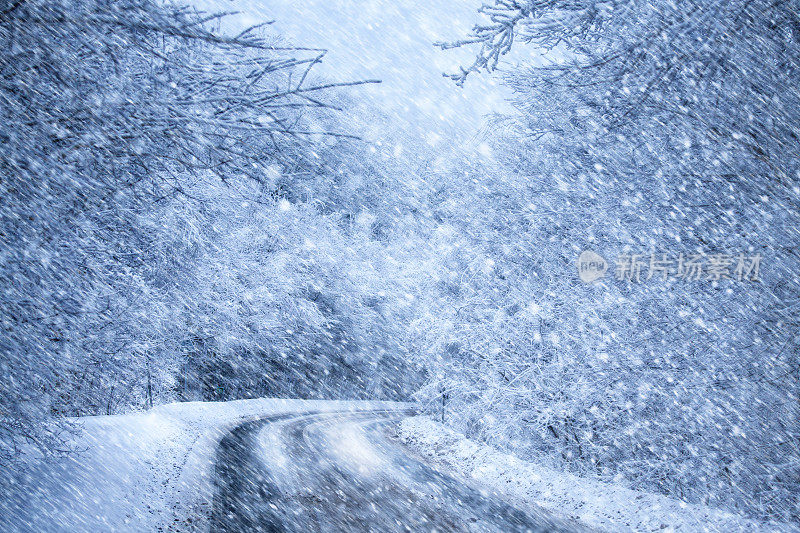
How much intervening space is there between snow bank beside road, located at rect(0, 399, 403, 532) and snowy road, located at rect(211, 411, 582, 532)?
46 centimetres

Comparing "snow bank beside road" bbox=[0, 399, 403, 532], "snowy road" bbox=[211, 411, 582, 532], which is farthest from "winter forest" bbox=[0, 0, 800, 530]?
"snowy road" bbox=[211, 411, 582, 532]

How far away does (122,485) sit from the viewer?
802 centimetres

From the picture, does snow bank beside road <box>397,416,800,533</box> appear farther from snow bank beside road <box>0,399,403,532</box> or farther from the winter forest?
snow bank beside road <box>0,399,403,532</box>

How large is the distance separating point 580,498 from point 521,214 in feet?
19.7

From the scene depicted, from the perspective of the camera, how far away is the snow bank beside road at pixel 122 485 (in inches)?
238

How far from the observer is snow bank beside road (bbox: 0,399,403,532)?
6.04 m

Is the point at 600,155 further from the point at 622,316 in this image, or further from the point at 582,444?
the point at 582,444

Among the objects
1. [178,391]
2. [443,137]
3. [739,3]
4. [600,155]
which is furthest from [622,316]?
[443,137]

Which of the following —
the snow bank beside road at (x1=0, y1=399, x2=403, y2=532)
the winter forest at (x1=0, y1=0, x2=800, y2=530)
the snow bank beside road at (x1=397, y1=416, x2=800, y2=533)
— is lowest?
the snow bank beside road at (x1=0, y1=399, x2=403, y2=532)

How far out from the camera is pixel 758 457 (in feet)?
25.7

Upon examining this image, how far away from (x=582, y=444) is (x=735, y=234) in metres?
6.18

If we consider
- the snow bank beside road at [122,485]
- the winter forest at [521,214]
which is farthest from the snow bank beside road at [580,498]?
the snow bank beside road at [122,485]

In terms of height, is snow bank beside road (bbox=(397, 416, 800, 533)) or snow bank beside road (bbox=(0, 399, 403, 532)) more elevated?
snow bank beside road (bbox=(397, 416, 800, 533))

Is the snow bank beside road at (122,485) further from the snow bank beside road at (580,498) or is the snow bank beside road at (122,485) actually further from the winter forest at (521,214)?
the snow bank beside road at (580,498)
